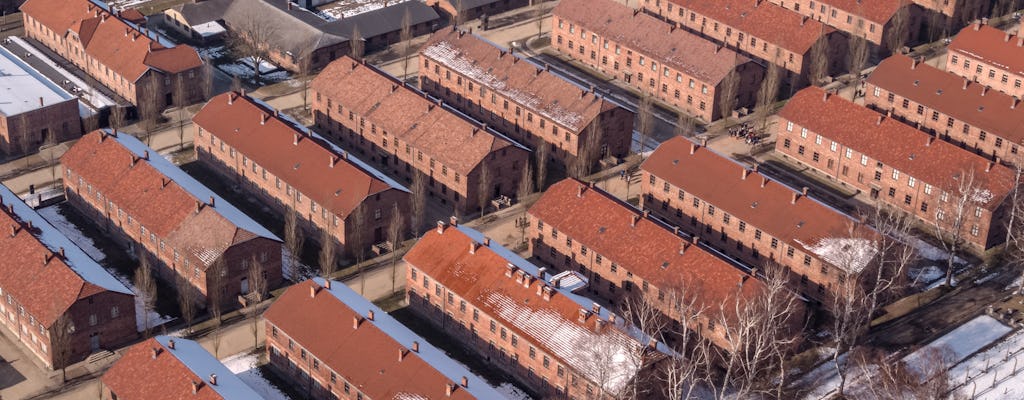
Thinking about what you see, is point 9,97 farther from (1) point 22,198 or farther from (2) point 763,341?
(2) point 763,341

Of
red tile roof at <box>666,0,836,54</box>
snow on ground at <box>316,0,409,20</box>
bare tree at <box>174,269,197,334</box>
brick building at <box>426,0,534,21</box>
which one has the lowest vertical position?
bare tree at <box>174,269,197,334</box>

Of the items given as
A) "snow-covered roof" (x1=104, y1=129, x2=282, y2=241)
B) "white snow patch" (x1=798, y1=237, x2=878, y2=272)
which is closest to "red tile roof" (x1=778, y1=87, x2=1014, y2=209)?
"white snow patch" (x1=798, y1=237, x2=878, y2=272)

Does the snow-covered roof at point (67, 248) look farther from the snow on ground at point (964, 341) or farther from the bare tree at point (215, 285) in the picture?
the snow on ground at point (964, 341)

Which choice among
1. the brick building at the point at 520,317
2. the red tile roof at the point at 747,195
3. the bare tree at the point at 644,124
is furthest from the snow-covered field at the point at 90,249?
the bare tree at the point at 644,124

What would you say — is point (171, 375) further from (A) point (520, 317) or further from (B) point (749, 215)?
(B) point (749, 215)

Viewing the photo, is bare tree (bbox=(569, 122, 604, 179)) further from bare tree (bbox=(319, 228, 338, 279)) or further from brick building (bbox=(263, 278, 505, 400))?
brick building (bbox=(263, 278, 505, 400))

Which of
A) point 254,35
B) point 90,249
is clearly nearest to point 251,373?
point 90,249
